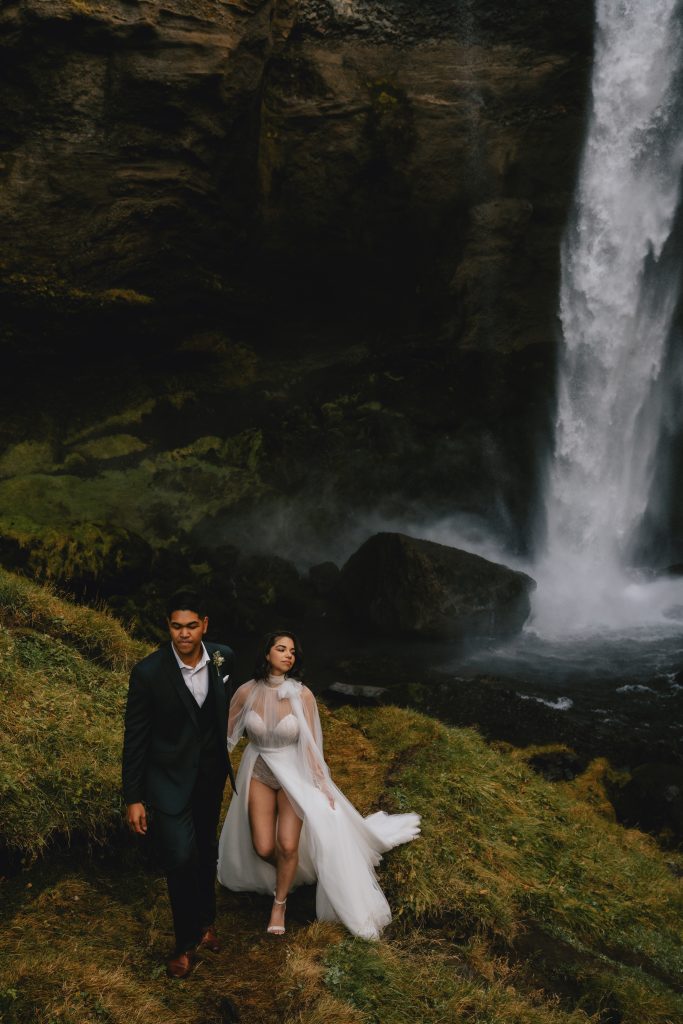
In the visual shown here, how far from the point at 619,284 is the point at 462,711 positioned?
54.1ft

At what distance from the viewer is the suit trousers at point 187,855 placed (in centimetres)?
399

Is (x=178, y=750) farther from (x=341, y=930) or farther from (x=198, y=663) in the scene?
(x=341, y=930)

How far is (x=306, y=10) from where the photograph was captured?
1994cm

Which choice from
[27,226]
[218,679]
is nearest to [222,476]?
[27,226]

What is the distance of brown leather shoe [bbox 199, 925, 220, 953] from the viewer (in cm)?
434

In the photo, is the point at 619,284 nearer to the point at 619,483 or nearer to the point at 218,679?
the point at 619,483

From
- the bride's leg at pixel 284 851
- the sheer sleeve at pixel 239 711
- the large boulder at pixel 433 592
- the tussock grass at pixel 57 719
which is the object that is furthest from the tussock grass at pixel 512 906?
the large boulder at pixel 433 592

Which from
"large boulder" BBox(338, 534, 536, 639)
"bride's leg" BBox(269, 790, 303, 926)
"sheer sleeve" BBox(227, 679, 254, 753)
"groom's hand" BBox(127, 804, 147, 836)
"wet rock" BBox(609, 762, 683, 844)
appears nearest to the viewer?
"groom's hand" BBox(127, 804, 147, 836)

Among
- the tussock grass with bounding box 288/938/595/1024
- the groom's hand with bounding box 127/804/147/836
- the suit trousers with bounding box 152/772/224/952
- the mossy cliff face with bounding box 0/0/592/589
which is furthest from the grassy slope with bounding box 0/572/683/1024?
the mossy cliff face with bounding box 0/0/592/589

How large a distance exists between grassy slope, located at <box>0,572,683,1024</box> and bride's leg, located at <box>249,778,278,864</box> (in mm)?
500

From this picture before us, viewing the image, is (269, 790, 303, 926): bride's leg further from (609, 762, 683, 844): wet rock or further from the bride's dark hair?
(609, 762, 683, 844): wet rock

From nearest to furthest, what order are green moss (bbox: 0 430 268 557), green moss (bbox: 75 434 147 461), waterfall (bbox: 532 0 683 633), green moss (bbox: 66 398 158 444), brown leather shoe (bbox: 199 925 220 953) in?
brown leather shoe (bbox: 199 925 220 953) < green moss (bbox: 0 430 268 557) < waterfall (bbox: 532 0 683 633) < green moss (bbox: 75 434 147 461) < green moss (bbox: 66 398 158 444)

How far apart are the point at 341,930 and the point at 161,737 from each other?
1802 mm

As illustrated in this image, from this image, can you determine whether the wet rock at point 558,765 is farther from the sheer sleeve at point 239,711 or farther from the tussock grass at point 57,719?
the sheer sleeve at point 239,711
